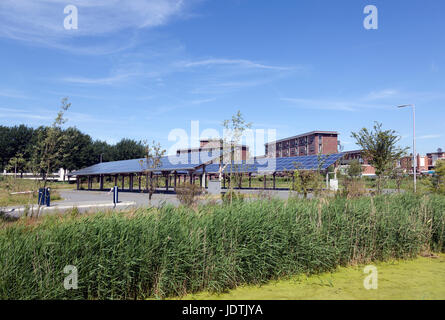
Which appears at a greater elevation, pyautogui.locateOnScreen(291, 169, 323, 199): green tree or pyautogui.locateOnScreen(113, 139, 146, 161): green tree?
pyautogui.locateOnScreen(113, 139, 146, 161): green tree

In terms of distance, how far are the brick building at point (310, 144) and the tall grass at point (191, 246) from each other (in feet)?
241

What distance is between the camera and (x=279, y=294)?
6.24 m

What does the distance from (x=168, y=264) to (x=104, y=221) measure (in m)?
1.41

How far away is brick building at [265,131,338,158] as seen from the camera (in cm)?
9125

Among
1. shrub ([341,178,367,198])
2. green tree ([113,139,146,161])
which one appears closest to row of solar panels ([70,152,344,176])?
shrub ([341,178,367,198])

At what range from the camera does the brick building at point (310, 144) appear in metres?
91.2

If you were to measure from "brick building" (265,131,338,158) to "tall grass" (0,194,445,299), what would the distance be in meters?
73.6

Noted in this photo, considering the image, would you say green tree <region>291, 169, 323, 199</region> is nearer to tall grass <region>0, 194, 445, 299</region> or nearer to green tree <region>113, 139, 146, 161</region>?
tall grass <region>0, 194, 445, 299</region>

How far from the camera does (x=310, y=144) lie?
308ft
